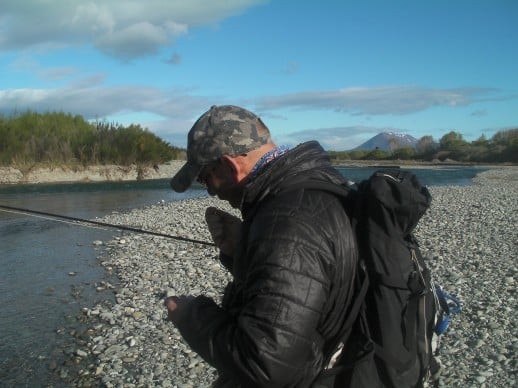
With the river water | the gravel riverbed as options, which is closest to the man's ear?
the gravel riverbed

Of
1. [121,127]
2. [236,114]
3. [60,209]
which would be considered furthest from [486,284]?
[121,127]

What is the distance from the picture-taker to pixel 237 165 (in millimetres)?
1947

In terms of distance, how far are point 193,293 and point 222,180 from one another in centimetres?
625

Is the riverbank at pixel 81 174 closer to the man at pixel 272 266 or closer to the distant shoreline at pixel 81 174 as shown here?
the distant shoreline at pixel 81 174

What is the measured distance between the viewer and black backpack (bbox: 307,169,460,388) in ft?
5.58

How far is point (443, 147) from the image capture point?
11312 cm

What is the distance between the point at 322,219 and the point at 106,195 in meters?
28.1

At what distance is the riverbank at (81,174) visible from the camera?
35156 millimetres

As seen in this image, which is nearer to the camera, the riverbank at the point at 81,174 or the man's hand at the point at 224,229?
the man's hand at the point at 224,229

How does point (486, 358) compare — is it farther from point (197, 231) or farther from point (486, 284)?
point (197, 231)

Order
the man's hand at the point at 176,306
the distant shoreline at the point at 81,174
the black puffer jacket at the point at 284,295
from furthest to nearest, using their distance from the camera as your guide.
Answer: the distant shoreline at the point at 81,174
the man's hand at the point at 176,306
the black puffer jacket at the point at 284,295

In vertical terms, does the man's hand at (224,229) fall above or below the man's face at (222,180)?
below

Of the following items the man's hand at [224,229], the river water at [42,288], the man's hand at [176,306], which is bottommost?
the river water at [42,288]

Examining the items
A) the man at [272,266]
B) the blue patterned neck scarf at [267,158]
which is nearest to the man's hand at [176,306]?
the man at [272,266]
